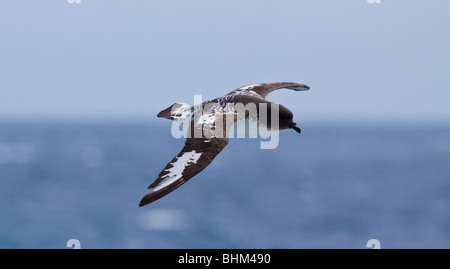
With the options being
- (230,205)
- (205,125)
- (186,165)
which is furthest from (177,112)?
(230,205)

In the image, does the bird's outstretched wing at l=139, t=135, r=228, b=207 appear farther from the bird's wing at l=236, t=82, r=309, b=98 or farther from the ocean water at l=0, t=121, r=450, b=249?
the ocean water at l=0, t=121, r=450, b=249

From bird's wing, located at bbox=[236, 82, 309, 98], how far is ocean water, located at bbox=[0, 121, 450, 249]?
202 feet

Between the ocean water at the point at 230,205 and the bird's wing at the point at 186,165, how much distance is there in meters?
64.9

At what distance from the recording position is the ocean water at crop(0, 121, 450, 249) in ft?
291

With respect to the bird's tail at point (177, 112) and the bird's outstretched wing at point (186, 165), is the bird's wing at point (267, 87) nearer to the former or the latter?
the bird's tail at point (177, 112)

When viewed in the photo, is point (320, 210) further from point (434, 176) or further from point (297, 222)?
point (434, 176)

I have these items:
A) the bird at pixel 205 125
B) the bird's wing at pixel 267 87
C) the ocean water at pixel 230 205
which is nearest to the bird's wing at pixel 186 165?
the bird at pixel 205 125

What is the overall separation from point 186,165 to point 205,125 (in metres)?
1.78

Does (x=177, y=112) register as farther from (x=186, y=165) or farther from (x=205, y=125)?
(x=186, y=165)

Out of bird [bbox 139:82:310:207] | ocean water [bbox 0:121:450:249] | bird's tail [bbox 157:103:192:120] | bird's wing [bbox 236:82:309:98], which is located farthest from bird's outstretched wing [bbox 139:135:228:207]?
ocean water [bbox 0:121:450:249]

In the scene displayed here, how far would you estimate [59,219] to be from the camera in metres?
96.1

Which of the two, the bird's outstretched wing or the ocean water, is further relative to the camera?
the ocean water

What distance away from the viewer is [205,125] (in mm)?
12555
